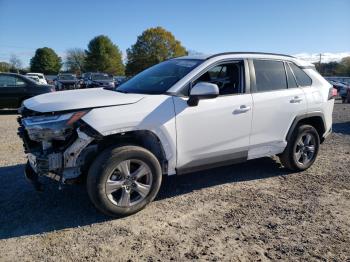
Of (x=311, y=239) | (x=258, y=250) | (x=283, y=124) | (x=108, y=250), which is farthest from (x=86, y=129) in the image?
(x=283, y=124)

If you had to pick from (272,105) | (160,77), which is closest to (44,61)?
(160,77)

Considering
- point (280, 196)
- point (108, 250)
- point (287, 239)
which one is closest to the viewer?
point (108, 250)

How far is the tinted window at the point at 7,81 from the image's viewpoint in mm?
12680

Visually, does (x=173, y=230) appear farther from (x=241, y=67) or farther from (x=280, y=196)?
(x=241, y=67)

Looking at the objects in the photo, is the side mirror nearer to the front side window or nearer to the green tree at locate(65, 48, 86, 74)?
the front side window

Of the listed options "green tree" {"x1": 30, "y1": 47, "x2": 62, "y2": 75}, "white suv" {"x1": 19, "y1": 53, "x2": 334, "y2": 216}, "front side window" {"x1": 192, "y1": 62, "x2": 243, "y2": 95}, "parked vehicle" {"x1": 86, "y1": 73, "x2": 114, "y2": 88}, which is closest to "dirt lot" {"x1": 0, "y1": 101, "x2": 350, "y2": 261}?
"white suv" {"x1": 19, "y1": 53, "x2": 334, "y2": 216}

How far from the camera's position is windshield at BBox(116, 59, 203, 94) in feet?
14.2

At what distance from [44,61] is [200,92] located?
269ft

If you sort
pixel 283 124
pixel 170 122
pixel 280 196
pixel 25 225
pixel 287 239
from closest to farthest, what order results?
1. pixel 287 239
2. pixel 25 225
3. pixel 170 122
4. pixel 280 196
5. pixel 283 124

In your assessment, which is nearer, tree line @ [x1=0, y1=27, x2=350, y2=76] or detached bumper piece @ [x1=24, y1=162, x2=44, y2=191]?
detached bumper piece @ [x1=24, y1=162, x2=44, y2=191]

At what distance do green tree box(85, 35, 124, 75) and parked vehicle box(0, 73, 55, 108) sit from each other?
2523 inches

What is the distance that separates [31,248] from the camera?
10.7 feet

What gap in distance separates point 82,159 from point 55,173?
0.31 metres

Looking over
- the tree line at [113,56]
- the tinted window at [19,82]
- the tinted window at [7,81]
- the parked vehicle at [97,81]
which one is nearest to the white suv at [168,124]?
the tinted window at [19,82]
